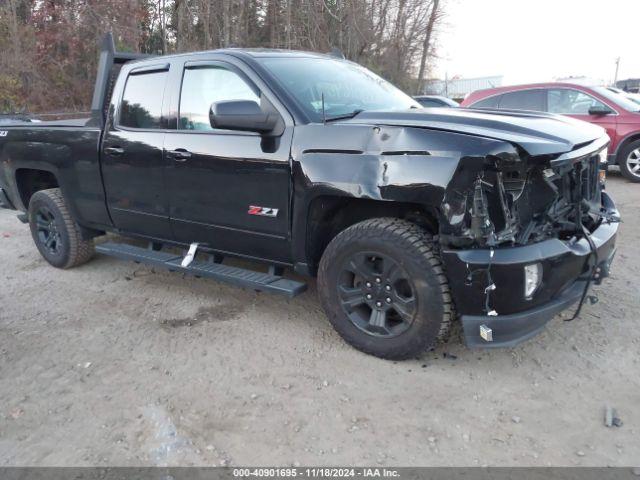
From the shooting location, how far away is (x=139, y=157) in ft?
13.9

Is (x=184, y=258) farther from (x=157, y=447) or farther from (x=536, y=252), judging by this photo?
(x=536, y=252)

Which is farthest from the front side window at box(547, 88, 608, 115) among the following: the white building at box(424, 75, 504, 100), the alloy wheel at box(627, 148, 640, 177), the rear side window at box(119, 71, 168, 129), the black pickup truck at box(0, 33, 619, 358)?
the white building at box(424, 75, 504, 100)

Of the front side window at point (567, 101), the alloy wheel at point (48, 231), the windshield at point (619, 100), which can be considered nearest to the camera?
the alloy wheel at point (48, 231)

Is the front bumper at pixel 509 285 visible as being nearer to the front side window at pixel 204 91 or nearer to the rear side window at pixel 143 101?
the front side window at pixel 204 91

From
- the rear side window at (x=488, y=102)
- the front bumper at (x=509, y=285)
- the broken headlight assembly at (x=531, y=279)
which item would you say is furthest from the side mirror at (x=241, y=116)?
the rear side window at (x=488, y=102)

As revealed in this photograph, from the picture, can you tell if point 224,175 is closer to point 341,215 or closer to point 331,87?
point 341,215

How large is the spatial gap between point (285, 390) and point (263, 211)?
3.90 ft

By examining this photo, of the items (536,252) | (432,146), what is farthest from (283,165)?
(536,252)

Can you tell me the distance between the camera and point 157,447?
265 cm

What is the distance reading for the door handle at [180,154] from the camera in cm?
391

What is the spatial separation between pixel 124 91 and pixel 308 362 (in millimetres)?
2780

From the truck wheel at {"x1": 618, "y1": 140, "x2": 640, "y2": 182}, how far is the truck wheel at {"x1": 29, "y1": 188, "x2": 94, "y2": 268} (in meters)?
8.09

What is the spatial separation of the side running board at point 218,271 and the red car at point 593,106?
5891 mm

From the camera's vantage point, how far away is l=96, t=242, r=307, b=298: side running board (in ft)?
11.9
